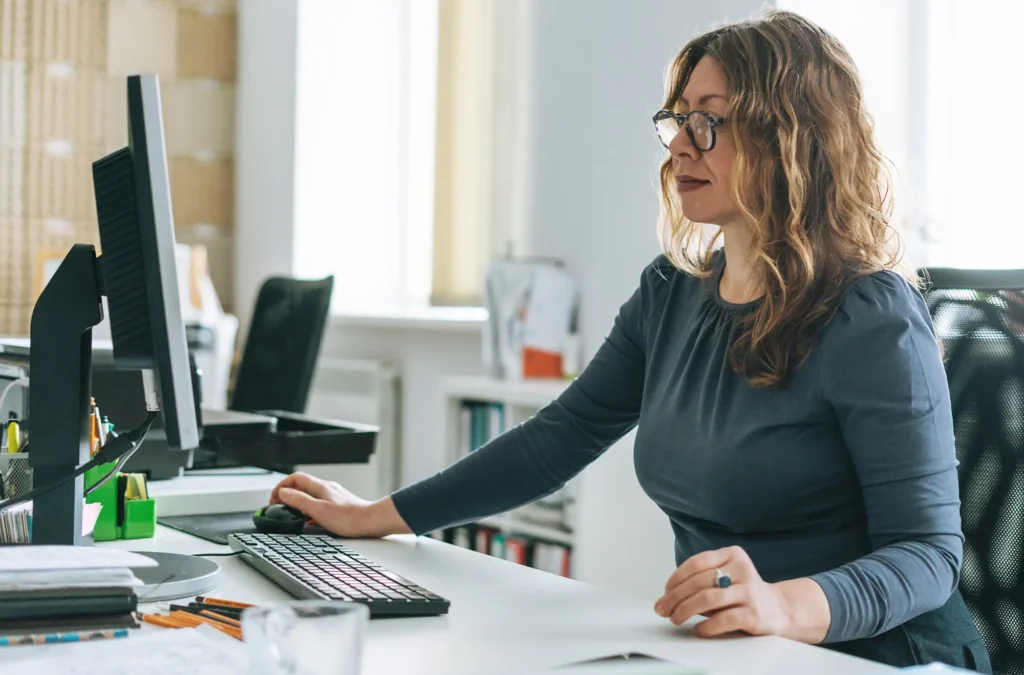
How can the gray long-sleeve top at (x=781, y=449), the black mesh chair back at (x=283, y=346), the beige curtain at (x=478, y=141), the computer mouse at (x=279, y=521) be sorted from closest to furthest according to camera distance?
the gray long-sleeve top at (x=781, y=449), the computer mouse at (x=279, y=521), the black mesh chair back at (x=283, y=346), the beige curtain at (x=478, y=141)

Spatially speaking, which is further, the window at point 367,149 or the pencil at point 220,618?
the window at point 367,149

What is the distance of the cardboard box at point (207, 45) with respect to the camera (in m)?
4.85

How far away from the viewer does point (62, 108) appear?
453 centimetres

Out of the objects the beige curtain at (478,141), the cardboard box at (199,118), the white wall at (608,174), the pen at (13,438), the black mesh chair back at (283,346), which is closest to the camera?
the pen at (13,438)

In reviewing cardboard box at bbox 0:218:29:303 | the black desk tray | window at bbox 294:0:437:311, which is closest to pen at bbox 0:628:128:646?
the black desk tray

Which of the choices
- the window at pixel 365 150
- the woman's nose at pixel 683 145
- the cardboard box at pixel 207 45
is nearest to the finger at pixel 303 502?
the woman's nose at pixel 683 145

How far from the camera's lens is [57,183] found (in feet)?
14.8

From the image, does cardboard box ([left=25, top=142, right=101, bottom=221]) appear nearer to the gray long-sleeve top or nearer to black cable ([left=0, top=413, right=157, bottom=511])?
the gray long-sleeve top

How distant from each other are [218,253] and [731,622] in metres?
4.32

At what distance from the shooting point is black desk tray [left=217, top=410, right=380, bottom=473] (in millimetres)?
1741

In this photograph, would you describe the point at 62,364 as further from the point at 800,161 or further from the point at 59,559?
the point at 800,161

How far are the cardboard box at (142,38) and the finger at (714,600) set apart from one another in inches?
164

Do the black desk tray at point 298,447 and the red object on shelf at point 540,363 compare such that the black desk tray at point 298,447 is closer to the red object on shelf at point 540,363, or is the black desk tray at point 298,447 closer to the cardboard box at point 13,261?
the red object on shelf at point 540,363

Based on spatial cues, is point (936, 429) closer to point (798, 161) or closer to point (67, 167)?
point (798, 161)
